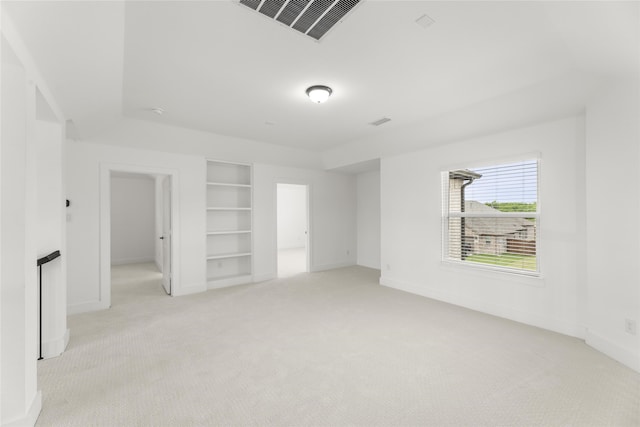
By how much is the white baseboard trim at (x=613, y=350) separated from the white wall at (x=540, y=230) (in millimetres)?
237

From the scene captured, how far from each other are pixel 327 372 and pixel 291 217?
29.8 ft

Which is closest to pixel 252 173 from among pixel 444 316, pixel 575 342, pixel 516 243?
pixel 444 316

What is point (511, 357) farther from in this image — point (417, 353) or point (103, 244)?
point (103, 244)

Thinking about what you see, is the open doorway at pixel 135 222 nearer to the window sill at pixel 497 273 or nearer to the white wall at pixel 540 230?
the white wall at pixel 540 230

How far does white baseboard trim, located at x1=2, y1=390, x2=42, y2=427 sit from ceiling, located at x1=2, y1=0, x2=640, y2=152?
7.31 feet

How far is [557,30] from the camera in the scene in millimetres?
1984

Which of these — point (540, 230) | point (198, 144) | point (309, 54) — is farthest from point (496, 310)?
point (198, 144)

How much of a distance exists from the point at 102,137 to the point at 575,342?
6.22 m

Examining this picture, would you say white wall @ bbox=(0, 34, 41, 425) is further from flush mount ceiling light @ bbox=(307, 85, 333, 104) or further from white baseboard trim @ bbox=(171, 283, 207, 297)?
white baseboard trim @ bbox=(171, 283, 207, 297)

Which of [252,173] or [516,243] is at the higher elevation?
[252,173]

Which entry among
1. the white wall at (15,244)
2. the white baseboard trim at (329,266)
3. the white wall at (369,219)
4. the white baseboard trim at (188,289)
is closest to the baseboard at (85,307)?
the white baseboard trim at (188,289)

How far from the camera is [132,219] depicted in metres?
7.71

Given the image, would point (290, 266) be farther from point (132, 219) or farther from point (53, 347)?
point (53, 347)

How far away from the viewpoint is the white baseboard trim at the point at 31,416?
1.61 metres
